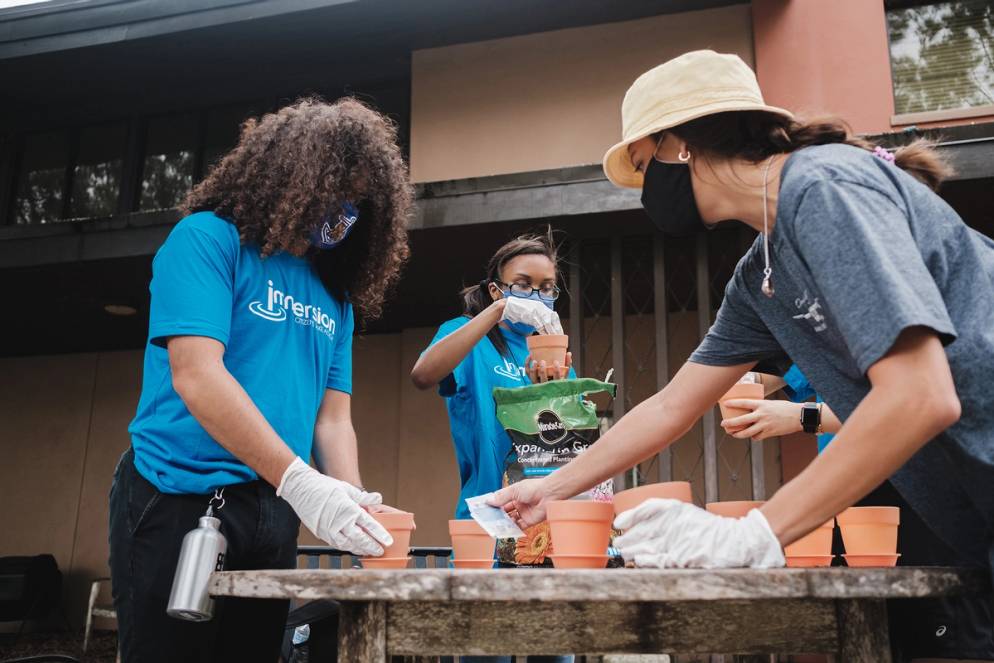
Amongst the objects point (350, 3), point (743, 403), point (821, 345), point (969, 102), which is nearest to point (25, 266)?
point (350, 3)

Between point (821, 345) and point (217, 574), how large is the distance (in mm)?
1120

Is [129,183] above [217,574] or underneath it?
above

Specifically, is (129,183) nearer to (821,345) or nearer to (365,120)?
(365,120)

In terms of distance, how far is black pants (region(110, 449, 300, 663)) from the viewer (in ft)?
5.39

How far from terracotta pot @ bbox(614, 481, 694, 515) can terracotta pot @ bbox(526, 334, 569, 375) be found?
1.08 meters

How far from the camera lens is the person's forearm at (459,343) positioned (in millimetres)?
2822

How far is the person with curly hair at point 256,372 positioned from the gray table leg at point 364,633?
0.35 meters

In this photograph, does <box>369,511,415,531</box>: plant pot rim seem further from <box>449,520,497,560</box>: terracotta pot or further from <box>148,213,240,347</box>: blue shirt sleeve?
<box>148,213,240,347</box>: blue shirt sleeve

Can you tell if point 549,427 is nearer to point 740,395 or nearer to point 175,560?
point 740,395

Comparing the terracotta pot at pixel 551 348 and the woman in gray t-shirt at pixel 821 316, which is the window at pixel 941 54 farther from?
the woman in gray t-shirt at pixel 821 316

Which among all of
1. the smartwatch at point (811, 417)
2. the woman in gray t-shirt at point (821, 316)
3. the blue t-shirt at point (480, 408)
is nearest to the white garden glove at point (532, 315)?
the blue t-shirt at point (480, 408)

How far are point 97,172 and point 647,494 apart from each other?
8601mm

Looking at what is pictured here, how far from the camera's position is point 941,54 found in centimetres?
618

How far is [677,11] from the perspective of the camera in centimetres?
648
